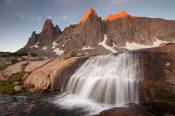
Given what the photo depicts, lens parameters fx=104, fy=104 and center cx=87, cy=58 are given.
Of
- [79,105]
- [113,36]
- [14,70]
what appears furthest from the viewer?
[113,36]

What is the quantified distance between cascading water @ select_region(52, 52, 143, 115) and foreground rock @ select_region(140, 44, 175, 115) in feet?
2.02

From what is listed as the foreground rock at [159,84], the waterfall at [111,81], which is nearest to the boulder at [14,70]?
the waterfall at [111,81]

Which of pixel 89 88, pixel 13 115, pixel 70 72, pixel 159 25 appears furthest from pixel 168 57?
pixel 159 25

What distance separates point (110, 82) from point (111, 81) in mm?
132

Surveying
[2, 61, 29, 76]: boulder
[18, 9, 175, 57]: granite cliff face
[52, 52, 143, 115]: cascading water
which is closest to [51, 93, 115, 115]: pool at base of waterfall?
[52, 52, 143, 115]: cascading water

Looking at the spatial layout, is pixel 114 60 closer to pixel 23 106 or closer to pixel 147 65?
pixel 147 65

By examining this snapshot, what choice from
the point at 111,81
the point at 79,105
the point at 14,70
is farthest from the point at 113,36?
the point at 79,105

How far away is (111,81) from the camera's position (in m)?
9.40

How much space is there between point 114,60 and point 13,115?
10.8 metres

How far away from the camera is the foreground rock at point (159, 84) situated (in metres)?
6.16

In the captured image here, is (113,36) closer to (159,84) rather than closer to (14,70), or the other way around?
(14,70)

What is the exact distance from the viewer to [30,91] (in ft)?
42.2

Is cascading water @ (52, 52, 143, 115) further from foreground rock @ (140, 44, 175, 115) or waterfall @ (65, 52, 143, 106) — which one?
foreground rock @ (140, 44, 175, 115)

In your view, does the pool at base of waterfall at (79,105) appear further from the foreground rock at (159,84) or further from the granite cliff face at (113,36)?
the granite cliff face at (113,36)
